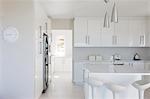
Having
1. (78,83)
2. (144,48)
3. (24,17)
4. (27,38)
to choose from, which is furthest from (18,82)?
(144,48)

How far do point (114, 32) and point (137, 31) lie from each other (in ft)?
2.83

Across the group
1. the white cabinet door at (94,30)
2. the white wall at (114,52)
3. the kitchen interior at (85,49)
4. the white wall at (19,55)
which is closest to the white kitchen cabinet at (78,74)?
the kitchen interior at (85,49)

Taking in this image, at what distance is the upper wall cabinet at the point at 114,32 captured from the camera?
27.7ft

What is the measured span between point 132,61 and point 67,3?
3451mm

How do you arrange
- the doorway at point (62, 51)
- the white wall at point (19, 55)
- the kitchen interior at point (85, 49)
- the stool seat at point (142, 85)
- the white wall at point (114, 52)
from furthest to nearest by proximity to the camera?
1. the doorway at point (62, 51)
2. the white wall at point (114, 52)
3. the white wall at point (19, 55)
4. the kitchen interior at point (85, 49)
5. the stool seat at point (142, 85)

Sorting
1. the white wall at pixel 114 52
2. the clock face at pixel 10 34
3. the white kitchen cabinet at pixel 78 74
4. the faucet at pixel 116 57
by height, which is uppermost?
the clock face at pixel 10 34

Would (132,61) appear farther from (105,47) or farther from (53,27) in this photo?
(53,27)

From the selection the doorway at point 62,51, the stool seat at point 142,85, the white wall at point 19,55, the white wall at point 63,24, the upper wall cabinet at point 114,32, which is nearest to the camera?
the stool seat at point 142,85

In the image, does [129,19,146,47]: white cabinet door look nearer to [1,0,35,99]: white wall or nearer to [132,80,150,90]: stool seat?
[132,80,150,90]: stool seat

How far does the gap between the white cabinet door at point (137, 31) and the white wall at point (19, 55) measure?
175 inches

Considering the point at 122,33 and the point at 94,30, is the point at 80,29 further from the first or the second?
the point at 122,33

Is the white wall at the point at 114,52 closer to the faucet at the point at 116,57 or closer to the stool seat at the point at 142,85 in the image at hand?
the faucet at the point at 116,57

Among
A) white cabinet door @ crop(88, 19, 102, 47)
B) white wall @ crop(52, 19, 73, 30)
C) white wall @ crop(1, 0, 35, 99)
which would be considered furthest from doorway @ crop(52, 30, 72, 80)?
white wall @ crop(1, 0, 35, 99)

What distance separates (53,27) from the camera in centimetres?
926
